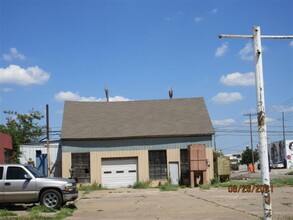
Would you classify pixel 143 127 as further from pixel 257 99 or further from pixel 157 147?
pixel 257 99

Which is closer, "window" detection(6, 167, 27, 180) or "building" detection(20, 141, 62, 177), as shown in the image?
"window" detection(6, 167, 27, 180)

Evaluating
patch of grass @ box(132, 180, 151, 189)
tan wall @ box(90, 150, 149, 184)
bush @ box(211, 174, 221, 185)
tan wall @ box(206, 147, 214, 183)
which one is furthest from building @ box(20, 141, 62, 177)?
bush @ box(211, 174, 221, 185)

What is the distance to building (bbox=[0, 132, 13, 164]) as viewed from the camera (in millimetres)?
26722

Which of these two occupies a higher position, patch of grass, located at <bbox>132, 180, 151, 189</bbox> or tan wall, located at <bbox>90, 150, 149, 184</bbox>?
tan wall, located at <bbox>90, 150, 149, 184</bbox>

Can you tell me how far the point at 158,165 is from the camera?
35031 millimetres

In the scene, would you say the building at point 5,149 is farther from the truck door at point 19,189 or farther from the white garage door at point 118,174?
the truck door at point 19,189

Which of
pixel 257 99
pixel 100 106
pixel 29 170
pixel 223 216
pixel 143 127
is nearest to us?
pixel 257 99

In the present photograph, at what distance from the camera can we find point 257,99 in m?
9.77

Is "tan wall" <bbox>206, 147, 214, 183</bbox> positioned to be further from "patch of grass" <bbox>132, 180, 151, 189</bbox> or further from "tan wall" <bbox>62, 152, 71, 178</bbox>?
"tan wall" <bbox>62, 152, 71, 178</bbox>

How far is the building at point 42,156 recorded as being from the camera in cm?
3719

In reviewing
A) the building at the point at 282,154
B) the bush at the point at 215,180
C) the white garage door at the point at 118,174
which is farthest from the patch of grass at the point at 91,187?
the building at the point at 282,154

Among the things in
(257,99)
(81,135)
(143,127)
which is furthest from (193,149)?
(257,99)

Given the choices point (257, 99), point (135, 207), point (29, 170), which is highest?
point (257, 99)

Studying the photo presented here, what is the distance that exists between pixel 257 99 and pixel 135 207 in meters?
9.94
